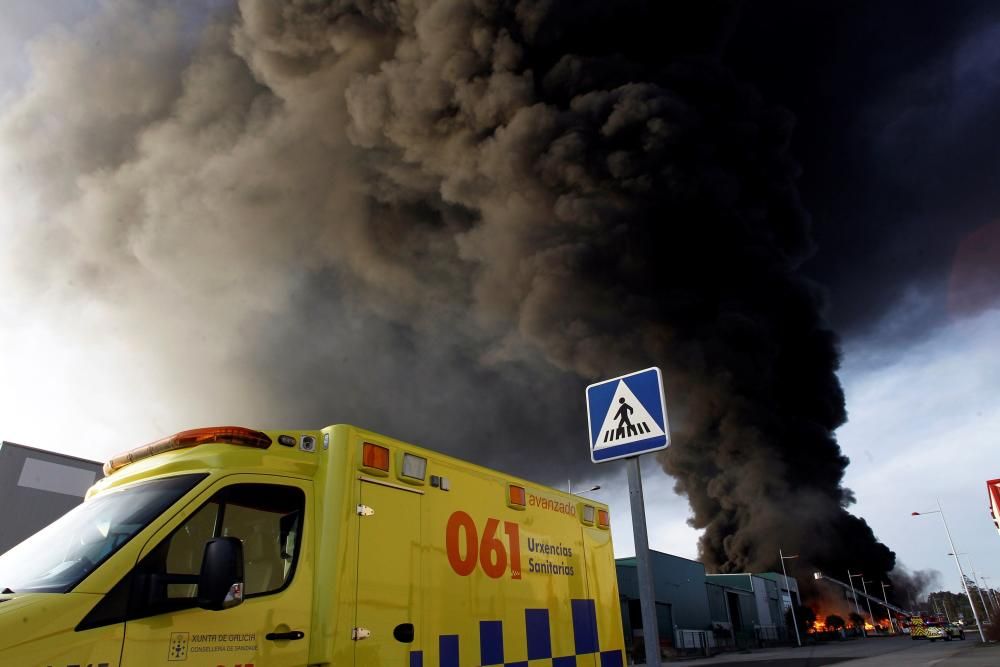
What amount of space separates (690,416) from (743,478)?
6682mm

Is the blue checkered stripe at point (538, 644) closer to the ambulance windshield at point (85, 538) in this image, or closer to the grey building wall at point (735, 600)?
the ambulance windshield at point (85, 538)

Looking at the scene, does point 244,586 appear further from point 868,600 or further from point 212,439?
point 868,600

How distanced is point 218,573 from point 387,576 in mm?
1214

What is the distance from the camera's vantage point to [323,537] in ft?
12.3

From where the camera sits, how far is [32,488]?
16906 millimetres

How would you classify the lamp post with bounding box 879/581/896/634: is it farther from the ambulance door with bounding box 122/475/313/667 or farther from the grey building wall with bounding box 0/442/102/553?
the ambulance door with bounding box 122/475/313/667

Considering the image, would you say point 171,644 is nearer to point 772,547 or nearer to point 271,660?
point 271,660

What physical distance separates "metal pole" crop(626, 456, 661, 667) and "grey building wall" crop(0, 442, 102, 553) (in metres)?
17.9

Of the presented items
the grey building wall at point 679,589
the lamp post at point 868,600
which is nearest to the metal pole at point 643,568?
the grey building wall at point 679,589

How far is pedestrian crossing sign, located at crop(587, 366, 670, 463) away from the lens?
3582mm

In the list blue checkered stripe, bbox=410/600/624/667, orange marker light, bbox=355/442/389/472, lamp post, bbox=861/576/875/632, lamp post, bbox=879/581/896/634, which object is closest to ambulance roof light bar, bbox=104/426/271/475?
orange marker light, bbox=355/442/389/472

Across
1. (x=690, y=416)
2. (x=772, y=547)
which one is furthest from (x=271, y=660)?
(x=772, y=547)

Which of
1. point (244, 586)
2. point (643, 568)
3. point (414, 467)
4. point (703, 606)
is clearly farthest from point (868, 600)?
point (244, 586)

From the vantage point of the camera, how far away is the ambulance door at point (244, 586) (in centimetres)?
299
